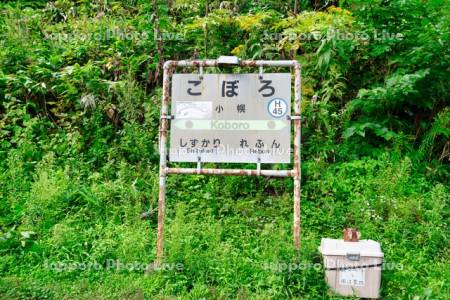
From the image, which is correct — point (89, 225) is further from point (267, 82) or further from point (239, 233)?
point (267, 82)

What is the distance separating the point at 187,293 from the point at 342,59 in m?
3.69

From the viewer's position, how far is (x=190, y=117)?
4.45 metres

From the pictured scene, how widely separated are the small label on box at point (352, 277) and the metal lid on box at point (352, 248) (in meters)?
0.15

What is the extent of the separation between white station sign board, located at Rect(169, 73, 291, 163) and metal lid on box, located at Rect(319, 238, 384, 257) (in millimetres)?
876

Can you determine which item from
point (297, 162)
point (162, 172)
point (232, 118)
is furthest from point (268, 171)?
point (162, 172)

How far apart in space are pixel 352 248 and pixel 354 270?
0.17m

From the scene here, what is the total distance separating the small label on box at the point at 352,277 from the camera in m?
3.83

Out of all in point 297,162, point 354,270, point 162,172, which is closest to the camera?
point 354,270

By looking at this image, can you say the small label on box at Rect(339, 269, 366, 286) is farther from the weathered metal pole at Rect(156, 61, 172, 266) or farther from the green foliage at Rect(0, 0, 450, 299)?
the weathered metal pole at Rect(156, 61, 172, 266)

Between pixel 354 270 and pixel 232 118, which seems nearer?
pixel 354 270

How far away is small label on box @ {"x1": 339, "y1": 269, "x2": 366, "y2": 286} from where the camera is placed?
12.6 feet

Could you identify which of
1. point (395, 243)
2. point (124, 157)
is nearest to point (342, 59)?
point (395, 243)

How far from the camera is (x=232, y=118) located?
14.5 ft

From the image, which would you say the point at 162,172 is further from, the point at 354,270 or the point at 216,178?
the point at 354,270
